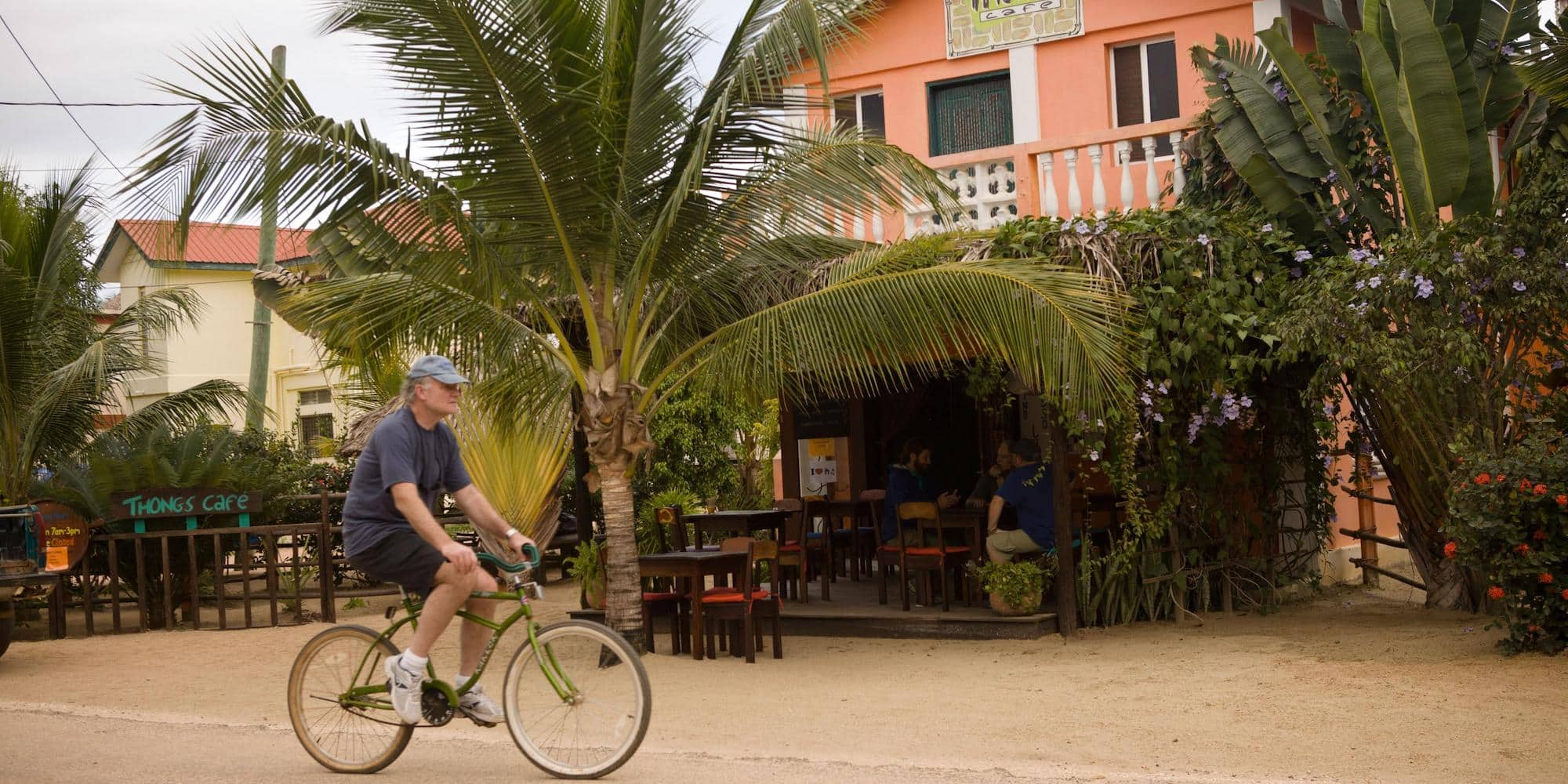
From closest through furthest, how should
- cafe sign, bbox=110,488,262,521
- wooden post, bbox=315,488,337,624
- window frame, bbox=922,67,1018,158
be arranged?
cafe sign, bbox=110,488,262,521 < wooden post, bbox=315,488,337,624 < window frame, bbox=922,67,1018,158

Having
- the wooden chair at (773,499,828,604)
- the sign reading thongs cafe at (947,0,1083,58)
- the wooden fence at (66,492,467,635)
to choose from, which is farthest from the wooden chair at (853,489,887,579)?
the sign reading thongs cafe at (947,0,1083,58)

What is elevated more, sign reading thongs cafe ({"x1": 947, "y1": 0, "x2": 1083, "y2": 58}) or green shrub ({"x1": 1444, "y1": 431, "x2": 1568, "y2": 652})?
sign reading thongs cafe ({"x1": 947, "y1": 0, "x2": 1083, "y2": 58})

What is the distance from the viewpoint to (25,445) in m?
14.2

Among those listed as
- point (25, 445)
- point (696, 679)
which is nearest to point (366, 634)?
point (696, 679)

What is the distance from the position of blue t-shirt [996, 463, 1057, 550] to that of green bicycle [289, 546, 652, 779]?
5448mm

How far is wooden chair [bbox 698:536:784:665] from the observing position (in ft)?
32.0

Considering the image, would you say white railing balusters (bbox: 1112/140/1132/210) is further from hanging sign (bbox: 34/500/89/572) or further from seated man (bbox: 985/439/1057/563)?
hanging sign (bbox: 34/500/89/572)

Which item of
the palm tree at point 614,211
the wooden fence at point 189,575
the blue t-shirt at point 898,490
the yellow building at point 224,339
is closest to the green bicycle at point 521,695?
the palm tree at point 614,211

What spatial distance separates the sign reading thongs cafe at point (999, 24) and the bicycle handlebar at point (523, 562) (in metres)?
12.1

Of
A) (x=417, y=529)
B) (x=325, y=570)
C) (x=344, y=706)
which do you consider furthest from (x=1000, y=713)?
(x=325, y=570)

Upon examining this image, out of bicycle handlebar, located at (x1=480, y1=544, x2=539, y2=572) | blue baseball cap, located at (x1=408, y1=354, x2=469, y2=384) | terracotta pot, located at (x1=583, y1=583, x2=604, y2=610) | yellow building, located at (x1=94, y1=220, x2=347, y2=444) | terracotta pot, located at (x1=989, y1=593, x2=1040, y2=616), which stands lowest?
terracotta pot, located at (x1=989, y1=593, x2=1040, y2=616)

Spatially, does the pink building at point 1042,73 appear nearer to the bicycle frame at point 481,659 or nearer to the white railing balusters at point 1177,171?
the white railing balusters at point 1177,171

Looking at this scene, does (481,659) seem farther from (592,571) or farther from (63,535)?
(63,535)

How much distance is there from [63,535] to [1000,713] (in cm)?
954
